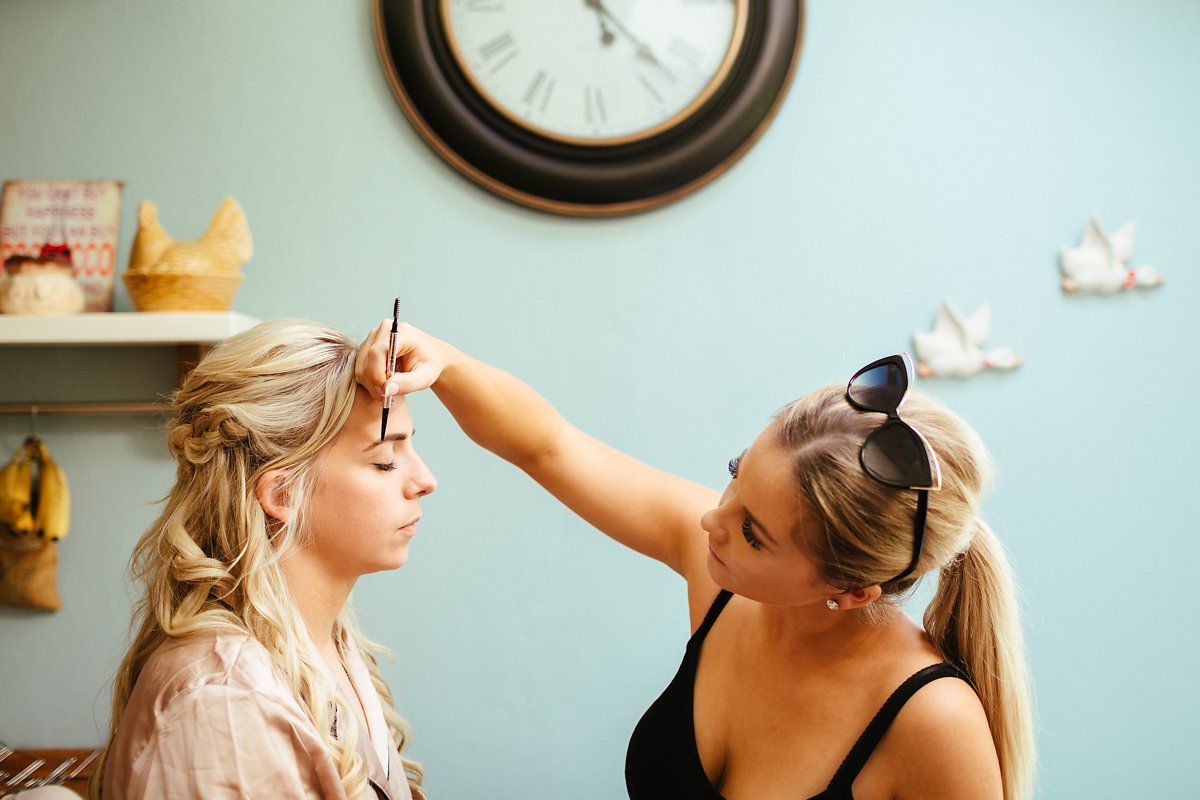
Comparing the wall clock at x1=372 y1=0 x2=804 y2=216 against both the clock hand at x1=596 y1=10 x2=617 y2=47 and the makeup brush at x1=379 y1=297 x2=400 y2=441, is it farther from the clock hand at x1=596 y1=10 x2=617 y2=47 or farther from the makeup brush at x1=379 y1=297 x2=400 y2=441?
the makeup brush at x1=379 y1=297 x2=400 y2=441

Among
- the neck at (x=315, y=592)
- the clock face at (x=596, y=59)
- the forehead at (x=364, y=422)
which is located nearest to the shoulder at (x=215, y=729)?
the neck at (x=315, y=592)

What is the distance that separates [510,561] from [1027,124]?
150cm

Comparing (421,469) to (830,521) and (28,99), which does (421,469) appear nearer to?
(830,521)

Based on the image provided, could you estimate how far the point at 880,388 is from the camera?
1077 millimetres

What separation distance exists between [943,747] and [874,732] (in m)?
0.08

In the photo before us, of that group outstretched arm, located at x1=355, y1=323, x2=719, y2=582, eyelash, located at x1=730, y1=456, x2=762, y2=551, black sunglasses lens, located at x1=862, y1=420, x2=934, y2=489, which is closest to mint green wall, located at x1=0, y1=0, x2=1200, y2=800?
outstretched arm, located at x1=355, y1=323, x2=719, y2=582

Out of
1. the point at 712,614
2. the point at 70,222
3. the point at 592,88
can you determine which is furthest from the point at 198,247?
the point at 712,614

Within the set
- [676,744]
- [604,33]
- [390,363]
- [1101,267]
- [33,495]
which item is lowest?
[33,495]

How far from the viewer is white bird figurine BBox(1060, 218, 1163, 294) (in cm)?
201

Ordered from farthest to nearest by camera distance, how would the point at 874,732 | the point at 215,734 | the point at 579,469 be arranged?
the point at 579,469 → the point at 874,732 → the point at 215,734

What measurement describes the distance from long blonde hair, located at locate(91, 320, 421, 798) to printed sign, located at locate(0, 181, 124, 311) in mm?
898

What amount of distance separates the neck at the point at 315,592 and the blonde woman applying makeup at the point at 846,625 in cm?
27

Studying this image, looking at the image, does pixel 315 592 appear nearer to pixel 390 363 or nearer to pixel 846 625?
pixel 390 363

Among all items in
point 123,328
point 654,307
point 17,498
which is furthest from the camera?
point 654,307
